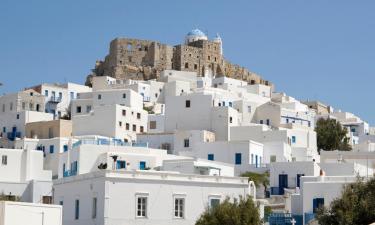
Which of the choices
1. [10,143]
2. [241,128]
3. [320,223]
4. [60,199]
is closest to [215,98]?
[241,128]

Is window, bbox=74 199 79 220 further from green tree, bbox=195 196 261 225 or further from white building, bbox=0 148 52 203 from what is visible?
white building, bbox=0 148 52 203

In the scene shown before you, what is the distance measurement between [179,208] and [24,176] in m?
22.9

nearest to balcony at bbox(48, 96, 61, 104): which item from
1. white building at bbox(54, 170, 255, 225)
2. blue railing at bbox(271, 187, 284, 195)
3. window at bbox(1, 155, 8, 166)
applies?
window at bbox(1, 155, 8, 166)

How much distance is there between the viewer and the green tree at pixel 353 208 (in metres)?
34.8

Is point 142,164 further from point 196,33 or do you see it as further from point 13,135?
point 196,33

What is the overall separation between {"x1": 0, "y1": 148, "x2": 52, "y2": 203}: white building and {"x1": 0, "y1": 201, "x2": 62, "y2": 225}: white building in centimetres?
2419

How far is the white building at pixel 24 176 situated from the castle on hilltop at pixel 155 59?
48331 mm

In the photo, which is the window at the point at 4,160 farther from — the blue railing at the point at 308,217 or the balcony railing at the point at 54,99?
the balcony railing at the point at 54,99

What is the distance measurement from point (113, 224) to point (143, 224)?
141 cm

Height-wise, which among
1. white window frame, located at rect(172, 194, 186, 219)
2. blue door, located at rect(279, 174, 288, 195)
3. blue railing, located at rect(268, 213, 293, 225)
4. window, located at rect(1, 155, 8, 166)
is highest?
window, located at rect(1, 155, 8, 166)

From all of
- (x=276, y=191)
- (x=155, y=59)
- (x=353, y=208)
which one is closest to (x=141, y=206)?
(x=353, y=208)

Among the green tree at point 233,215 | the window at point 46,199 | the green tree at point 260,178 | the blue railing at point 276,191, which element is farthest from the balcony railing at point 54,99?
the green tree at point 233,215

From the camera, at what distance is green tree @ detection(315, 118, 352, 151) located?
270 feet

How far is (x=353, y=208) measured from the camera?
3525 centimetres
